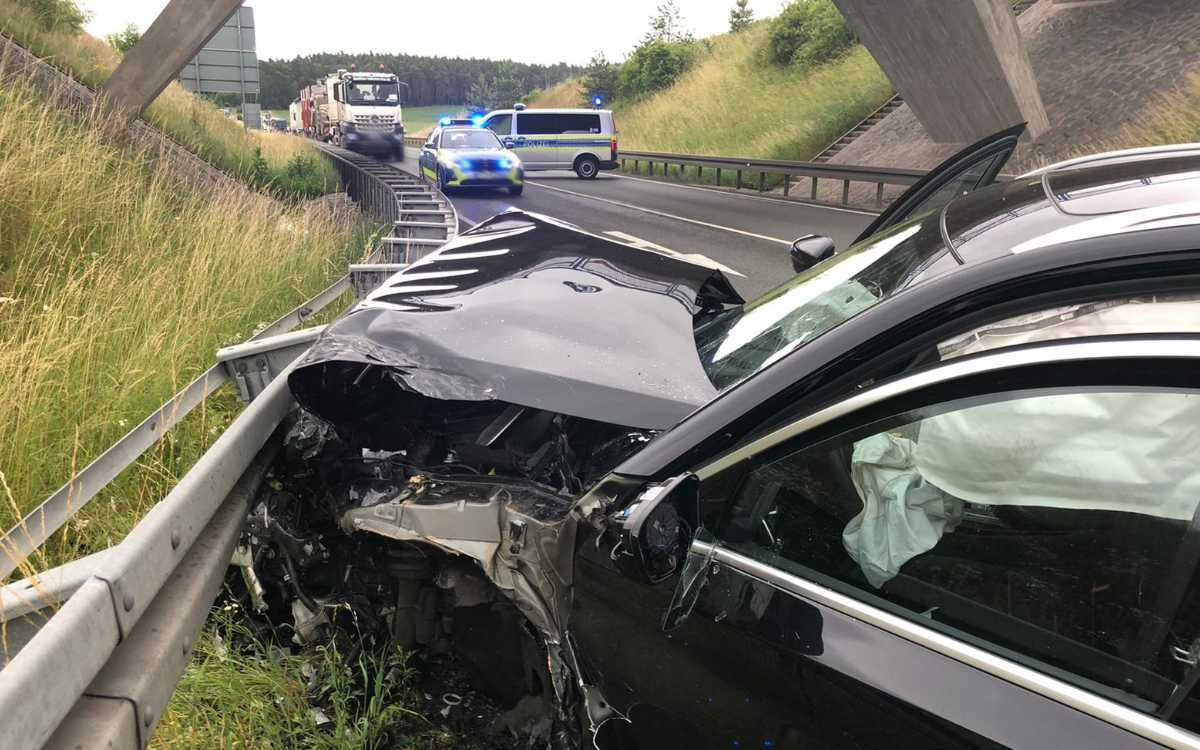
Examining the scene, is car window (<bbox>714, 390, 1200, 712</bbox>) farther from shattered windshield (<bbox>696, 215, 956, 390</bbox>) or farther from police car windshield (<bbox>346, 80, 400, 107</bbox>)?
police car windshield (<bbox>346, 80, 400, 107</bbox>)

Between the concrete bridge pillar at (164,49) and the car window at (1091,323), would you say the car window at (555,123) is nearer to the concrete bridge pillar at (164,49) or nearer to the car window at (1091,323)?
the concrete bridge pillar at (164,49)

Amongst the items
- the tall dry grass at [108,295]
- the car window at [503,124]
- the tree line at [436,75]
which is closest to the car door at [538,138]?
the car window at [503,124]

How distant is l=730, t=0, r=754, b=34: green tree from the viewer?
39.9 meters

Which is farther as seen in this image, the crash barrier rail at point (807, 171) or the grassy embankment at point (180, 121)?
the crash barrier rail at point (807, 171)

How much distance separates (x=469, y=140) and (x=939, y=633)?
Answer: 21.1 meters

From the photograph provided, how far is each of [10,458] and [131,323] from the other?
1344 mm

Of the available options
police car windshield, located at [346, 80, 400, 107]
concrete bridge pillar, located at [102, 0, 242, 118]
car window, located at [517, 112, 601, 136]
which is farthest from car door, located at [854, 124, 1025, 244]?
police car windshield, located at [346, 80, 400, 107]

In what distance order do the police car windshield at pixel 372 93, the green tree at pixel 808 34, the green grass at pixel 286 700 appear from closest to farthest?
the green grass at pixel 286 700, the green tree at pixel 808 34, the police car windshield at pixel 372 93

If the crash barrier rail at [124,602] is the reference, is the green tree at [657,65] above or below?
above

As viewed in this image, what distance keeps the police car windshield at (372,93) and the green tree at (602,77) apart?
12057 millimetres

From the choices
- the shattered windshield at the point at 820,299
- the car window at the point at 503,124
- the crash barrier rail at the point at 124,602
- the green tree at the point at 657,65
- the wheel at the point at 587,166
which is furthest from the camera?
the green tree at the point at 657,65

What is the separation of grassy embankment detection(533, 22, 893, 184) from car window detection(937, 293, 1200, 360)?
899 inches

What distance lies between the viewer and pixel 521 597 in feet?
6.71

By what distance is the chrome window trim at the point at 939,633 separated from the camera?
3.63ft
